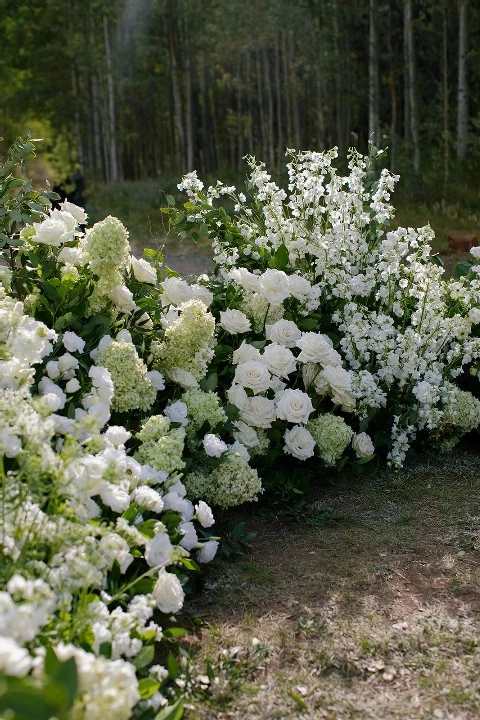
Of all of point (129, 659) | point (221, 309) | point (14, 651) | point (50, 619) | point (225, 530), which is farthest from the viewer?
point (221, 309)

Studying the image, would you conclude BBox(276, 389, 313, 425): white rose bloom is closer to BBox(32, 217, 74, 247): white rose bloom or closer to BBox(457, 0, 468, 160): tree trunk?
BBox(32, 217, 74, 247): white rose bloom

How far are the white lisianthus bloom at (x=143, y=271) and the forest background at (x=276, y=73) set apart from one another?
1156 cm

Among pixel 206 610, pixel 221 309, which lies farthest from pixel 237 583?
pixel 221 309

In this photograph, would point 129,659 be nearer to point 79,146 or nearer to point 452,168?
point 452,168

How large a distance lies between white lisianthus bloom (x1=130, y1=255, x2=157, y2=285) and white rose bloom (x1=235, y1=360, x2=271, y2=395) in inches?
28.3

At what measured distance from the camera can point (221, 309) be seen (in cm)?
454

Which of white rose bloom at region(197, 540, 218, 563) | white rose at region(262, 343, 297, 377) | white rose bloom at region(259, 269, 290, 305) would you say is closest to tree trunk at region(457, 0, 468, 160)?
white rose bloom at region(259, 269, 290, 305)

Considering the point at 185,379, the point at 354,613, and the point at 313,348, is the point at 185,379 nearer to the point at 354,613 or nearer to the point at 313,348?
the point at 313,348

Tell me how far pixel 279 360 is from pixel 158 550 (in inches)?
54.5

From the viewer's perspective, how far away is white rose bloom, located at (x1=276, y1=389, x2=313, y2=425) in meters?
3.88

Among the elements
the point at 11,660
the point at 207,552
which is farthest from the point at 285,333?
the point at 11,660

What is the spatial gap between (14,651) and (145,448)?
1783 mm

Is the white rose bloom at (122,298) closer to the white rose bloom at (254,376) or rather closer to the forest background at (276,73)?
the white rose bloom at (254,376)

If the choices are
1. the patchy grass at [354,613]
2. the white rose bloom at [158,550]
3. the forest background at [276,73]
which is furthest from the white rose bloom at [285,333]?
the forest background at [276,73]
